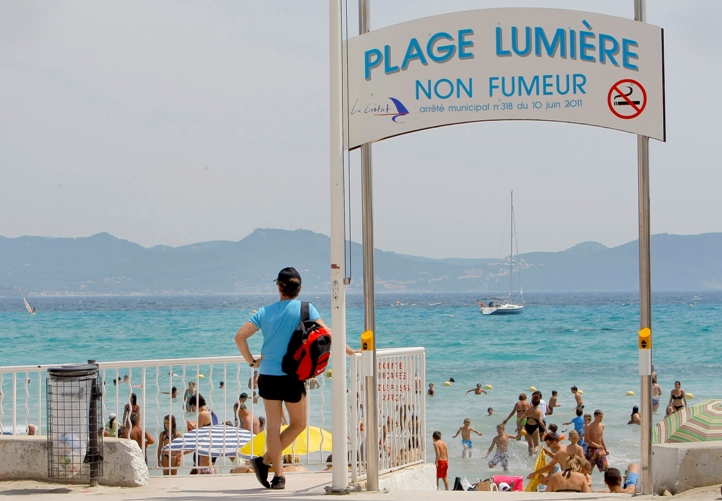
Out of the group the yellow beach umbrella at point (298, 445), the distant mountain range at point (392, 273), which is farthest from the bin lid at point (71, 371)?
the distant mountain range at point (392, 273)

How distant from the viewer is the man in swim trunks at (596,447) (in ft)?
54.7

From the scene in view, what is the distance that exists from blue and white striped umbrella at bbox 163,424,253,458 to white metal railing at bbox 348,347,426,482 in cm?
135

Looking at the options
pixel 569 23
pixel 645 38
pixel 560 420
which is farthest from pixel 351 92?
pixel 560 420

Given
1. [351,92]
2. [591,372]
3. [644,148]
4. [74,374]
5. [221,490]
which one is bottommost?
[591,372]

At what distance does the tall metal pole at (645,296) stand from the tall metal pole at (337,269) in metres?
2.14

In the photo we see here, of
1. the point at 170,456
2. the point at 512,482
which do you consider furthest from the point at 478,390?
the point at 170,456

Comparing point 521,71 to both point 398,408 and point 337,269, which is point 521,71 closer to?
point 337,269

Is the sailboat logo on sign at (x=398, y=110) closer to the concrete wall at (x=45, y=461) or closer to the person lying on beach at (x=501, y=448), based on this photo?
the concrete wall at (x=45, y=461)

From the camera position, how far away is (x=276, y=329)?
23.5ft

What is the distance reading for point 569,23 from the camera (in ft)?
22.5

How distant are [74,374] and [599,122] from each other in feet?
14.4

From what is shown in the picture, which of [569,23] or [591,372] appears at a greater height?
[569,23]

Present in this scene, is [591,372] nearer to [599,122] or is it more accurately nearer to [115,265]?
[599,122]

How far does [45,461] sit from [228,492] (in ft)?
4.91
